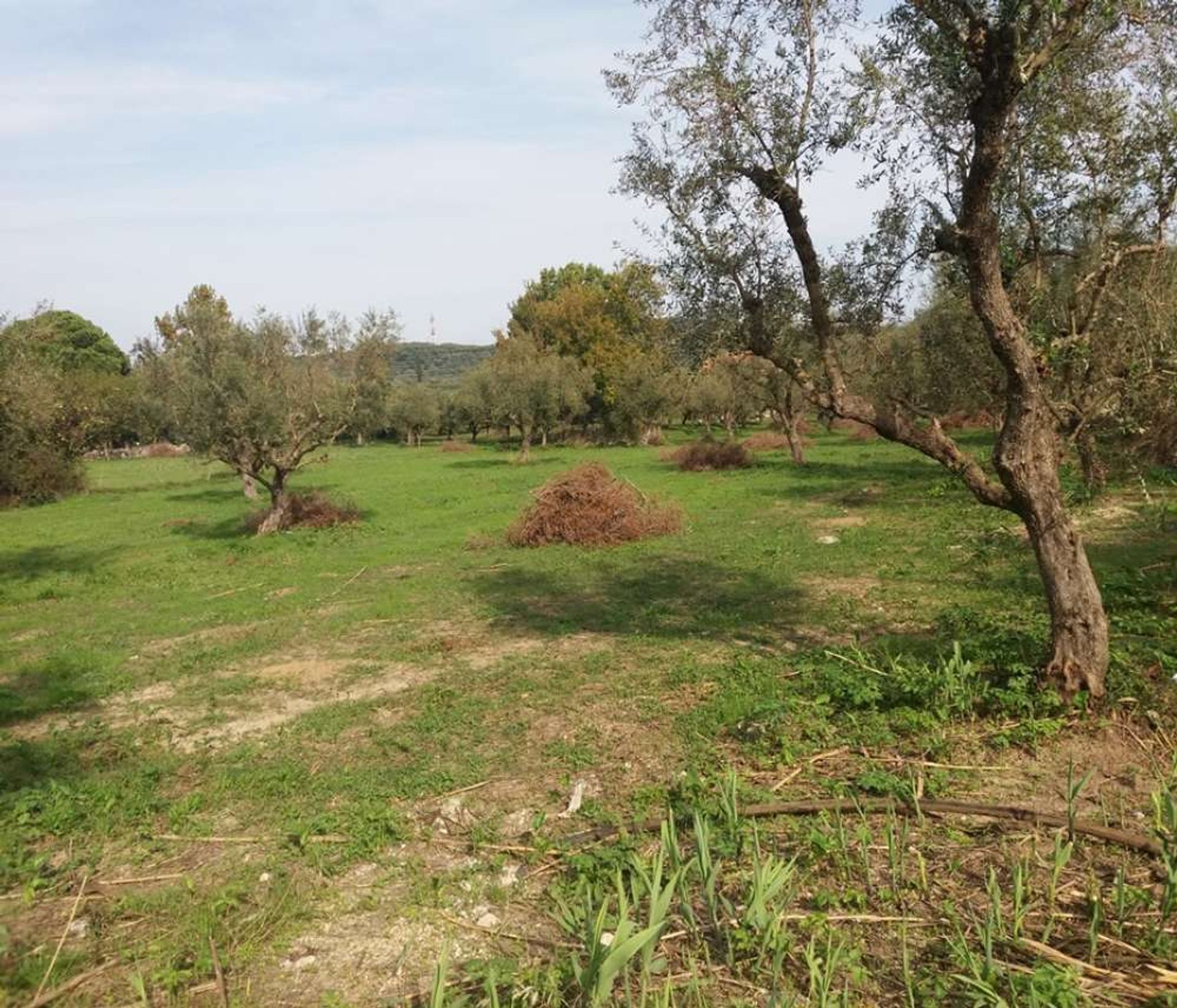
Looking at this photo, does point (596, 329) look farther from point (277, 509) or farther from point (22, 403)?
point (22, 403)

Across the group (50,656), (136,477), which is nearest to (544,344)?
(136,477)

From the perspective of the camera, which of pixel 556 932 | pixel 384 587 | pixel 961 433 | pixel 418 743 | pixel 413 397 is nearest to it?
pixel 556 932

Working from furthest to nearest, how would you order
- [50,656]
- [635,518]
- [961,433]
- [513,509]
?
[961,433], [513,509], [635,518], [50,656]

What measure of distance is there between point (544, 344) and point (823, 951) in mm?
65070

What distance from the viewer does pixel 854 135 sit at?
7.70 m

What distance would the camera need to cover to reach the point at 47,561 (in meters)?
20.3

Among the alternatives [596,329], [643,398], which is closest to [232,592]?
[643,398]

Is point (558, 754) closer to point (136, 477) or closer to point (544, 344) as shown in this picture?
point (136, 477)

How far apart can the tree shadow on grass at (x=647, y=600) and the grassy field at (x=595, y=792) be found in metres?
Result: 0.10

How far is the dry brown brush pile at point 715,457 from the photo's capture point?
112 feet

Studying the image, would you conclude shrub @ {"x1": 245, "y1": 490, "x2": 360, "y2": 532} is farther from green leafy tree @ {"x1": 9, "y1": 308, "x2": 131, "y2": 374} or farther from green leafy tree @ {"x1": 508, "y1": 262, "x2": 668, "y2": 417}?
green leafy tree @ {"x1": 9, "y1": 308, "x2": 131, "y2": 374}

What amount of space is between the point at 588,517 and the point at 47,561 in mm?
13599

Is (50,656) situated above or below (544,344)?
below

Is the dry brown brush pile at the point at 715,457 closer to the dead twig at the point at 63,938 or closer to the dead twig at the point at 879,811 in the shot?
the dead twig at the point at 879,811
